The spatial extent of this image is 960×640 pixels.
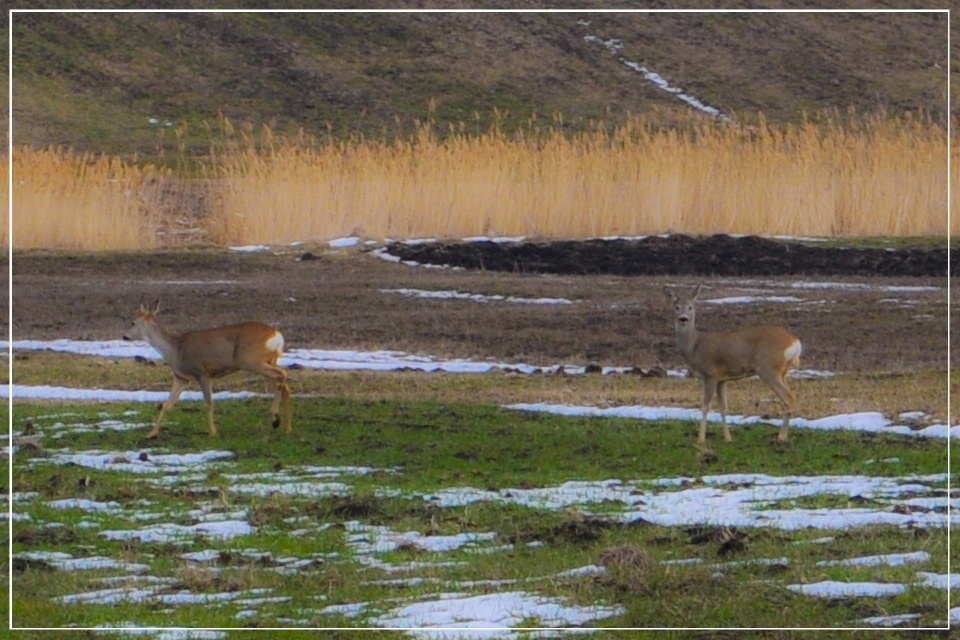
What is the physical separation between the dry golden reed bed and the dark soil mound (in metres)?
1.24

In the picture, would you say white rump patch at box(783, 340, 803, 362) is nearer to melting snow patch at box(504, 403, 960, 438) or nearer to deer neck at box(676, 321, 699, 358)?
melting snow patch at box(504, 403, 960, 438)

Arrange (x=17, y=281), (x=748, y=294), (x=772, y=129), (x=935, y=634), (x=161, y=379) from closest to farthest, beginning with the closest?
(x=935, y=634) < (x=161, y=379) < (x=748, y=294) < (x=17, y=281) < (x=772, y=129)

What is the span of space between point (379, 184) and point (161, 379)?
36.3 ft

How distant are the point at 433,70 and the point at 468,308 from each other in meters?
13.5

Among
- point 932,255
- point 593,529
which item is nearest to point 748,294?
point 932,255

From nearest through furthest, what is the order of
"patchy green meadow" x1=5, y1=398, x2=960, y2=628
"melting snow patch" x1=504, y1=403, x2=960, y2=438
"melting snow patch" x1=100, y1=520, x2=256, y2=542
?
"patchy green meadow" x1=5, y1=398, x2=960, y2=628 < "melting snow patch" x1=100, y1=520, x2=256, y2=542 < "melting snow patch" x1=504, y1=403, x2=960, y2=438

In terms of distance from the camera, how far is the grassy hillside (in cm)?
2795

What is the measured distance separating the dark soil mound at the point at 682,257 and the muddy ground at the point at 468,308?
161mm

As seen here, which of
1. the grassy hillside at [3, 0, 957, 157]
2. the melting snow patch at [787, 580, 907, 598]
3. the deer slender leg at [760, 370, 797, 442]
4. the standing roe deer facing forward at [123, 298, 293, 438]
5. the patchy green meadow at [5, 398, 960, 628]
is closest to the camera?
the melting snow patch at [787, 580, 907, 598]

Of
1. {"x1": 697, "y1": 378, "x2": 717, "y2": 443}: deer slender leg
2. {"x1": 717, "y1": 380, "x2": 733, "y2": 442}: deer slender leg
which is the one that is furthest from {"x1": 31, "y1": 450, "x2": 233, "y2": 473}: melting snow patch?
{"x1": 717, "y1": 380, "x2": 733, "y2": 442}: deer slender leg

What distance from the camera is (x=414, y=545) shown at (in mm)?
7484

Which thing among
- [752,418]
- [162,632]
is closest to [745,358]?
[752,418]

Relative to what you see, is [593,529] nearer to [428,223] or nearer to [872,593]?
[872,593]

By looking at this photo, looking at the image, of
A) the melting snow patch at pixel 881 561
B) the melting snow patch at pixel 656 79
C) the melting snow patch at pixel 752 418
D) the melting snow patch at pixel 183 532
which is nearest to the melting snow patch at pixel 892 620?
the melting snow patch at pixel 881 561
